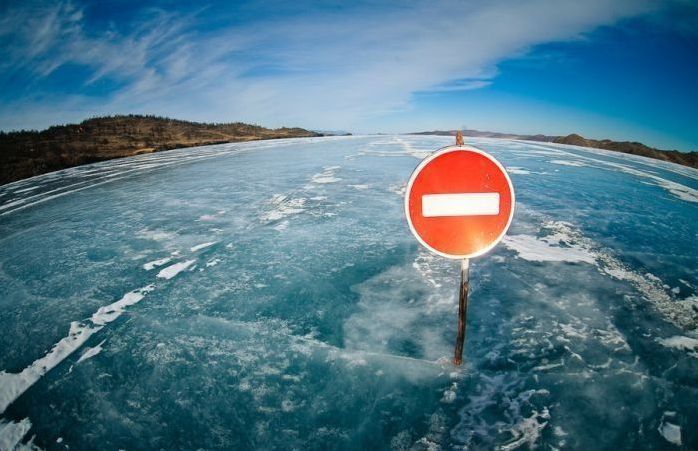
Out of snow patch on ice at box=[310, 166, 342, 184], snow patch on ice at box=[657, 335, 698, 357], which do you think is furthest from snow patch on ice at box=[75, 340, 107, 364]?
snow patch on ice at box=[310, 166, 342, 184]

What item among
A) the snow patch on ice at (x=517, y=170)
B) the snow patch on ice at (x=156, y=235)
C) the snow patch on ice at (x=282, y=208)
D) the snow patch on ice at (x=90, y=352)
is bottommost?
the snow patch on ice at (x=90, y=352)

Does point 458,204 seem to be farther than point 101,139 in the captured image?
No

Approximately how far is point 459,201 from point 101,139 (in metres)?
27.8

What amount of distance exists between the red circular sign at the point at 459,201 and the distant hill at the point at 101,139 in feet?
50.9

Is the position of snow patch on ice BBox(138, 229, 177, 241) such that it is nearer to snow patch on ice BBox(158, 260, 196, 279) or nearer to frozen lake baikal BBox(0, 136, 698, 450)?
frozen lake baikal BBox(0, 136, 698, 450)

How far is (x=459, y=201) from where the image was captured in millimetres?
1751

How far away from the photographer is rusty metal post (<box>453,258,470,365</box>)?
1873 millimetres

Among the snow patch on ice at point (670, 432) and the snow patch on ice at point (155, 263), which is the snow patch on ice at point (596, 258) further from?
the snow patch on ice at point (155, 263)

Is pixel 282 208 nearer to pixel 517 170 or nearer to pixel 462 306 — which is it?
pixel 462 306

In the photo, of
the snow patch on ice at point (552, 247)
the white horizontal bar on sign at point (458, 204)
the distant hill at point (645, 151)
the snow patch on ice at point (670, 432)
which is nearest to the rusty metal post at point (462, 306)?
the white horizontal bar on sign at point (458, 204)

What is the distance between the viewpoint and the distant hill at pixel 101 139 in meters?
14.4

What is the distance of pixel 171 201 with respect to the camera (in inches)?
258

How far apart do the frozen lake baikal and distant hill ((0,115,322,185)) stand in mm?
12634

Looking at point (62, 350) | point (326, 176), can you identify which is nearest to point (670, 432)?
point (62, 350)
